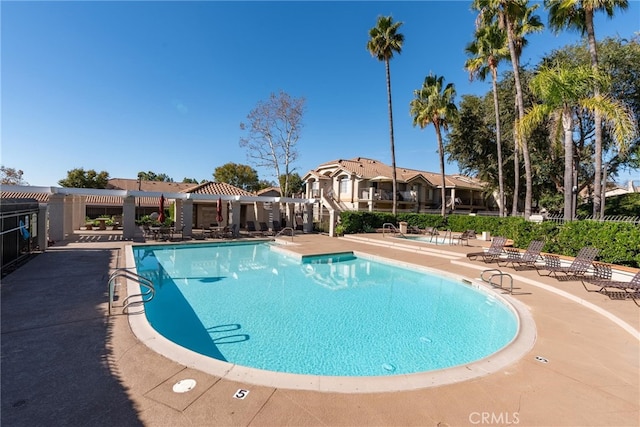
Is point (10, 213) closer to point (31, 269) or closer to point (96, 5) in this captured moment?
point (31, 269)

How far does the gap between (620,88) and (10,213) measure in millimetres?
34070

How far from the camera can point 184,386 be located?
12.7 feet

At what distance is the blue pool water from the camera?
239 inches

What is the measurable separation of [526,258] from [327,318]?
9.38m

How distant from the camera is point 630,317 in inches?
265

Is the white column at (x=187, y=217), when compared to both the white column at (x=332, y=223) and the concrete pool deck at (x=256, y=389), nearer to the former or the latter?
the white column at (x=332, y=223)

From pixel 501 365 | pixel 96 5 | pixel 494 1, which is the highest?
pixel 494 1

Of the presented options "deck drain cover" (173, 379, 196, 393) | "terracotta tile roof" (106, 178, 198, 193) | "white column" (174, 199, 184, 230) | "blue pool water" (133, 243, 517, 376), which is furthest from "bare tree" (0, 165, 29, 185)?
"deck drain cover" (173, 379, 196, 393)

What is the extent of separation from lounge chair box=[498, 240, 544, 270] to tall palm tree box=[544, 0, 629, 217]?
386cm

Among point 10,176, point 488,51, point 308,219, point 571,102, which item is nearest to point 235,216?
point 308,219

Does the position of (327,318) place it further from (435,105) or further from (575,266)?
(435,105)

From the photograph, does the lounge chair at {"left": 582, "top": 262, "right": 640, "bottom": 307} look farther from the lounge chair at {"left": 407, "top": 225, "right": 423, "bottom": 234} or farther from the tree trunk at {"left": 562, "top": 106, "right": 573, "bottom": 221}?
the lounge chair at {"left": 407, "top": 225, "right": 423, "bottom": 234}

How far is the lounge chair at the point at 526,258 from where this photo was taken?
1211 cm

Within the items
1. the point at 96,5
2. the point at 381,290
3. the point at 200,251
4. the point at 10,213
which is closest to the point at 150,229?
the point at 200,251
